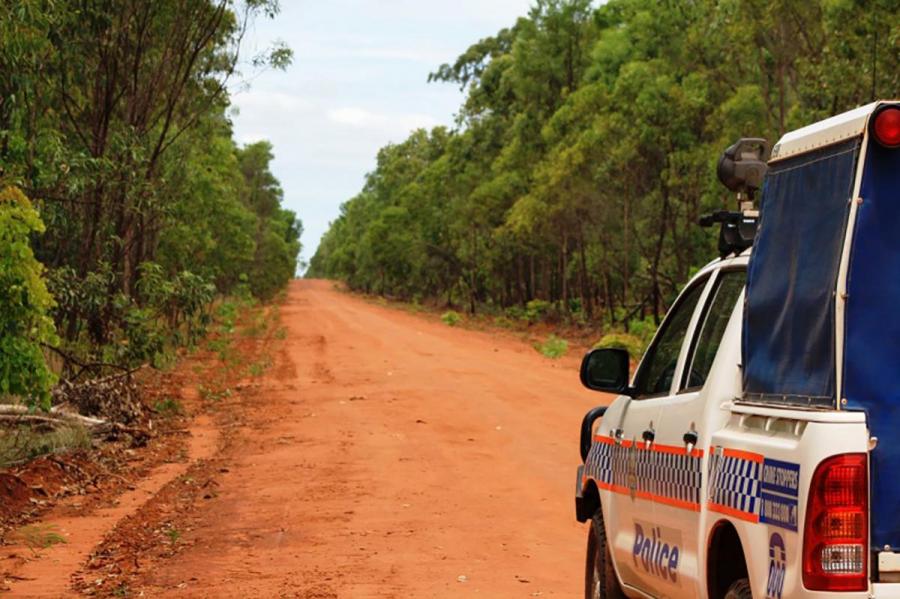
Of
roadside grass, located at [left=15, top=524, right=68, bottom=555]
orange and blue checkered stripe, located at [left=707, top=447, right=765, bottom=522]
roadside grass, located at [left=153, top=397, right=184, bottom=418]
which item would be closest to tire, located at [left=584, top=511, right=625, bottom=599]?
orange and blue checkered stripe, located at [left=707, top=447, right=765, bottom=522]

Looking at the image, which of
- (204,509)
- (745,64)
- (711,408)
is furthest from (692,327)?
(745,64)

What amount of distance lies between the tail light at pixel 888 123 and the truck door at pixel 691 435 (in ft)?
4.43

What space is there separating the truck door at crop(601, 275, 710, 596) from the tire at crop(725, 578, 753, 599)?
73cm

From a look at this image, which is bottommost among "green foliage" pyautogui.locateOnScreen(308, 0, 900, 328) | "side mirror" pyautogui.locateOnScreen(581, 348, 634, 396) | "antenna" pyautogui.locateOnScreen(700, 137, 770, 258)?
"side mirror" pyautogui.locateOnScreen(581, 348, 634, 396)

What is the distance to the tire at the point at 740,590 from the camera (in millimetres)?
4727

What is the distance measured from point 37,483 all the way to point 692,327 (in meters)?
9.76

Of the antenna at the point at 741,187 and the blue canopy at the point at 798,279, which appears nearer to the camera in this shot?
the blue canopy at the point at 798,279

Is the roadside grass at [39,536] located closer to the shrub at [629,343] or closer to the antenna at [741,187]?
the antenna at [741,187]

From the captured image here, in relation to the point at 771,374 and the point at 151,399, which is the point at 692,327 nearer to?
the point at 771,374

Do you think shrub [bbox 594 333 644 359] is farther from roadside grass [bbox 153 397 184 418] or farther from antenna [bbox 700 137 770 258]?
antenna [bbox 700 137 770 258]

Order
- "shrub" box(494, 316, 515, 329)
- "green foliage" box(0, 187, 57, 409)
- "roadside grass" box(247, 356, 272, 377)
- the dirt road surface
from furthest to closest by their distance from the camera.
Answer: "shrub" box(494, 316, 515, 329) < "roadside grass" box(247, 356, 272, 377) < "green foliage" box(0, 187, 57, 409) < the dirt road surface

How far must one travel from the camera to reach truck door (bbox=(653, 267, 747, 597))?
17.5ft

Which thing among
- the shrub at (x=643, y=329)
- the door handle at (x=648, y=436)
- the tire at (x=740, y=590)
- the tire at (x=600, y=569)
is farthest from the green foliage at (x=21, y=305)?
the shrub at (x=643, y=329)

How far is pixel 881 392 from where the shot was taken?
4180 mm
